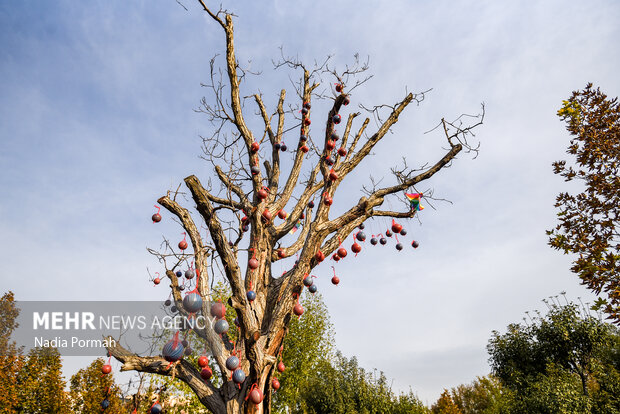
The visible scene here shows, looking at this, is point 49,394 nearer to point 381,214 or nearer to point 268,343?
point 268,343

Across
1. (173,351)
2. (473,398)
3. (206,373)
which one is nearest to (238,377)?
(206,373)

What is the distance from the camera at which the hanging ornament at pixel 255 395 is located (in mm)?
3504

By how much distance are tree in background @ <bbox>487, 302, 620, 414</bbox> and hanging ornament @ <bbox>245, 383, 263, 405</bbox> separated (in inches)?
513

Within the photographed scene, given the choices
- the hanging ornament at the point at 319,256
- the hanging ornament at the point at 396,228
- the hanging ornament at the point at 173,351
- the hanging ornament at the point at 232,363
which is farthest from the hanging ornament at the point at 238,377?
the hanging ornament at the point at 396,228

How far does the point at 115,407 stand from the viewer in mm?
12172

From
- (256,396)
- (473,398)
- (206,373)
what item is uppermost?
A: (206,373)

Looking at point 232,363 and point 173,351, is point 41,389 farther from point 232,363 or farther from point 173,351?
point 232,363

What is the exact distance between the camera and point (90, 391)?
40.7 feet

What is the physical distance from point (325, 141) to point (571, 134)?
14.9 feet

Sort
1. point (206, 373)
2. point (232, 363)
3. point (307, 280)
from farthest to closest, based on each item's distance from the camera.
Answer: point (307, 280) < point (206, 373) < point (232, 363)

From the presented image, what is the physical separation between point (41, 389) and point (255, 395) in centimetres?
1256

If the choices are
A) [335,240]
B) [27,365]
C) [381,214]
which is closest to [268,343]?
[335,240]

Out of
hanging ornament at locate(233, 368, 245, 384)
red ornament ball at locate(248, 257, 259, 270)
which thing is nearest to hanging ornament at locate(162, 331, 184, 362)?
hanging ornament at locate(233, 368, 245, 384)

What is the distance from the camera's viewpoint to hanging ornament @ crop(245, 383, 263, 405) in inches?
138
